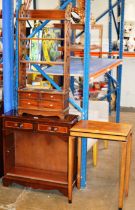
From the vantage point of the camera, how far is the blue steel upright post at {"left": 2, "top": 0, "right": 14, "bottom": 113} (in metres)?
3.15

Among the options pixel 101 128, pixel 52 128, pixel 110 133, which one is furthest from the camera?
pixel 52 128

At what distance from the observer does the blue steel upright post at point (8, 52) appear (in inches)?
124

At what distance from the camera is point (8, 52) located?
324 cm

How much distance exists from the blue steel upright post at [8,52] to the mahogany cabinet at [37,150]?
175mm

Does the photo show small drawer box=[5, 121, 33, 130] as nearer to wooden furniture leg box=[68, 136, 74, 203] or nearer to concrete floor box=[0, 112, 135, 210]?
wooden furniture leg box=[68, 136, 74, 203]

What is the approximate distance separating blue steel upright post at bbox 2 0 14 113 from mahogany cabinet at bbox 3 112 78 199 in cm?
17

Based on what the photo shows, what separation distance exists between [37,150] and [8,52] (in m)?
1.02

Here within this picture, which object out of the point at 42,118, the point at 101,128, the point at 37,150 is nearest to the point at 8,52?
the point at 42,118

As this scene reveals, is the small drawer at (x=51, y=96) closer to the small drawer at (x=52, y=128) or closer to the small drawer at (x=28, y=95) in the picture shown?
the small drawer at (x=28, y=95)

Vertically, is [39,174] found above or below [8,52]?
below

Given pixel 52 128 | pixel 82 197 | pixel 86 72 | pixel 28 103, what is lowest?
pixel 82 197

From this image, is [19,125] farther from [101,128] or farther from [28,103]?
[101,128]

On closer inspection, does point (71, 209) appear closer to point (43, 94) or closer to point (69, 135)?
point (69, 135)

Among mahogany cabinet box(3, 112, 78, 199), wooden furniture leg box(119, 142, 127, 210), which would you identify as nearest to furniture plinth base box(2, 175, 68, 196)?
mahogany cabinet box(3, 112, 78, 199)
